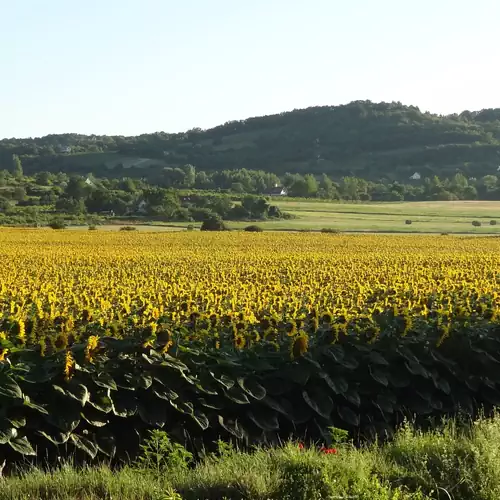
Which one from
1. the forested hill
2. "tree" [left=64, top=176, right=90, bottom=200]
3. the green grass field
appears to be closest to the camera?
the green grass field

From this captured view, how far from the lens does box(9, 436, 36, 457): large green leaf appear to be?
626 centimetres

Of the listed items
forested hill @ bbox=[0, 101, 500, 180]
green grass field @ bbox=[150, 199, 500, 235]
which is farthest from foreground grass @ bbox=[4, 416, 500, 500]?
forested hill @ bbox=[0, 101, 500, 180]

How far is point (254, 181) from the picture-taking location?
5492 inches

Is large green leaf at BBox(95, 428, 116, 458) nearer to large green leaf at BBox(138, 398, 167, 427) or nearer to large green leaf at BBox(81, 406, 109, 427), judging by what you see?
large green leaf at BBox(81, 406, 109, 427)

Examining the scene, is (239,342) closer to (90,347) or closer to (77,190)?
(90,347)

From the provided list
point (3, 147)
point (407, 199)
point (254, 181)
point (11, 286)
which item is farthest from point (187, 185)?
Answer: point (11, 286)

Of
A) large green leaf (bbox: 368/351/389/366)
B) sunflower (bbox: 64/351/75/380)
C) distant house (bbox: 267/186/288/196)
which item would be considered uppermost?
distant house (bbox: 267/186/288/196)

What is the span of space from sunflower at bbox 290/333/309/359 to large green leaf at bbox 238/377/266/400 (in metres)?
0.50

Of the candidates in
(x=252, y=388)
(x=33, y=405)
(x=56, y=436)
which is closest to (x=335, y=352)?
(x=252, y=388)

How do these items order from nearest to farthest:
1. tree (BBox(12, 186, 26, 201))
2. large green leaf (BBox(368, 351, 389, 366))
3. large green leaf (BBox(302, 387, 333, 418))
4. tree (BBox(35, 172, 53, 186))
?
large green leaf (BBox(302, 387, 333, 418)) → large green leaf (BBox(368, 351, 389, 366)) → tree (BBox(12, 186, 26, 201)) → tree (BBox(35, 172, 53, 186))

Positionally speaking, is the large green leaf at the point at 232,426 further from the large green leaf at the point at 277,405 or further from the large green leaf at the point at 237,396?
the large green leaf at the point at 277,405

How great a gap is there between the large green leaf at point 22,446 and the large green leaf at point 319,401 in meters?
2.70

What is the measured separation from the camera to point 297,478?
18.0 feet

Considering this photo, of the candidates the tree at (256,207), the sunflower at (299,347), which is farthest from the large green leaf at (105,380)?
the tree at (256,207)
